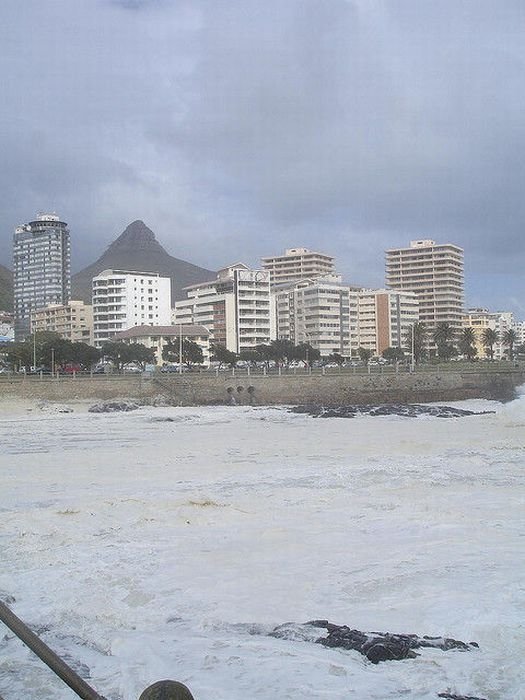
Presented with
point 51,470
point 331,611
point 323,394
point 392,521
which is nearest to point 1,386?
point 323,394

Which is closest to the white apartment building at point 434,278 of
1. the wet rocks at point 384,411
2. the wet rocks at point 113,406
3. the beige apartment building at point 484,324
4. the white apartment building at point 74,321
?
the beige apartment building at point 484,324

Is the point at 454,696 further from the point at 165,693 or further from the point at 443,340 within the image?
the point at 443,340

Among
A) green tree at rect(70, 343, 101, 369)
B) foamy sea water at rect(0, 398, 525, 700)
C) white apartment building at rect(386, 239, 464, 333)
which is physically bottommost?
foamy sea water at rect(0, 398, 525, 700)

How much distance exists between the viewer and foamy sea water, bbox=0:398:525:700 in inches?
242

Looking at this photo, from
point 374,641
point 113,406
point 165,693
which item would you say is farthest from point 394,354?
point 165,693

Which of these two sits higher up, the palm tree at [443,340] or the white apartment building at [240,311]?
A: the white apartment building at [240,311]

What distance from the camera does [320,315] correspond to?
131 m

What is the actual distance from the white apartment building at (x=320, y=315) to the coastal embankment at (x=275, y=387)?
6280 cm

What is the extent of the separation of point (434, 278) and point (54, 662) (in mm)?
162477

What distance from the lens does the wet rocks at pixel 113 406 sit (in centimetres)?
4831

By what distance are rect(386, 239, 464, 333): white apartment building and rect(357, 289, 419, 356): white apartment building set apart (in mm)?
14722

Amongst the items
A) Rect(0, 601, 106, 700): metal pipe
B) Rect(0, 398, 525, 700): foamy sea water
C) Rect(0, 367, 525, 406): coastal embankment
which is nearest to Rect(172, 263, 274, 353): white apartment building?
Rect(0, 367, 525, 406): coastal embankment

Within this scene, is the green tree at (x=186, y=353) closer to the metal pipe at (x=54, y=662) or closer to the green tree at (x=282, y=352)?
the green tree at (x=282, y=352)

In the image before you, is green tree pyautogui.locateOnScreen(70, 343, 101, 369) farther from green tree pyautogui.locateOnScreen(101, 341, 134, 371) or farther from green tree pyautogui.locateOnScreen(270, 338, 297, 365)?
green tree pyautogui.locateOnScreen(270, 338, 297, 365)
